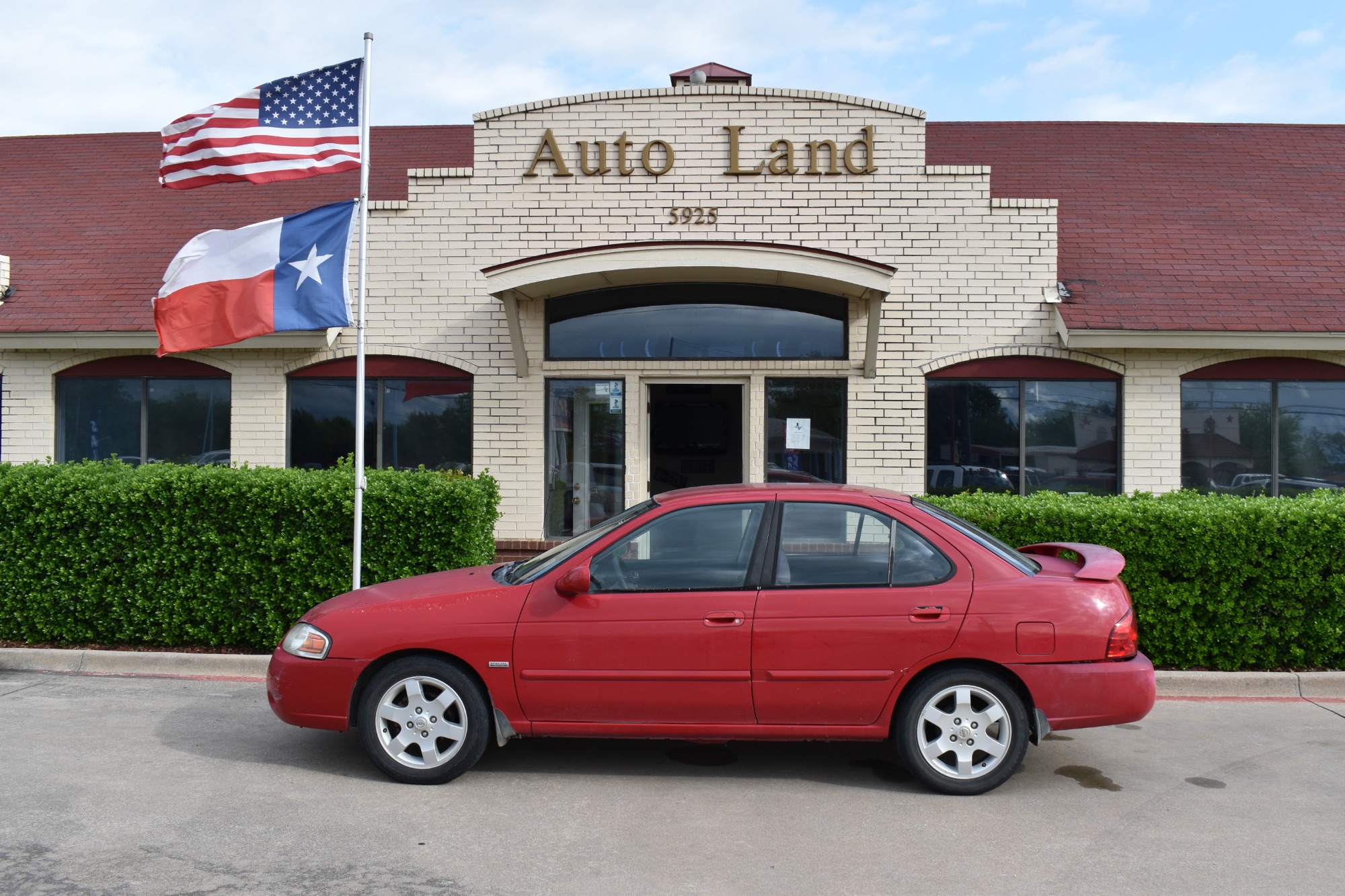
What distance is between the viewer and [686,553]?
5598mm

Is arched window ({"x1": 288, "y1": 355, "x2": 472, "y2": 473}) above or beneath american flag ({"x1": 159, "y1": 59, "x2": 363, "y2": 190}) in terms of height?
beneath

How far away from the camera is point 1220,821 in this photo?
502cm

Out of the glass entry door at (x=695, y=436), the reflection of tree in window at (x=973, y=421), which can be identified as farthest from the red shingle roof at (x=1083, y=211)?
the glass entry door at (x=695, y=436)

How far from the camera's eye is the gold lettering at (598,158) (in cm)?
1103

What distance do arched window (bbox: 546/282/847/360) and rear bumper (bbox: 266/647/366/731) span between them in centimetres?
594

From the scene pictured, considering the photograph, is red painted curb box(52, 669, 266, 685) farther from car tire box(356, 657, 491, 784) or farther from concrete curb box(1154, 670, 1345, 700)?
concrete curb box(1154, 670, 1345, 700)

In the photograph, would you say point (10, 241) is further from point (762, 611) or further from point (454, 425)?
point (762, 611)

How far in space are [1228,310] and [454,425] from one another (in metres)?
7.94

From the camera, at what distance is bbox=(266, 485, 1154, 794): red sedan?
210 inches

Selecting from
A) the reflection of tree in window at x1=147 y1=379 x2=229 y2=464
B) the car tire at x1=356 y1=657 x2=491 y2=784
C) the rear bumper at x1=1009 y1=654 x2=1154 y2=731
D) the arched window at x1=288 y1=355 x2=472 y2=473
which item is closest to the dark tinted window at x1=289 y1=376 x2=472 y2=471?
the arched window at x1=288 y1=355 x2=472 y2=473

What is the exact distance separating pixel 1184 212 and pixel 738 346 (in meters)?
5.81

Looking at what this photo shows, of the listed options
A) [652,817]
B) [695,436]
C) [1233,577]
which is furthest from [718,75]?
[652,817]

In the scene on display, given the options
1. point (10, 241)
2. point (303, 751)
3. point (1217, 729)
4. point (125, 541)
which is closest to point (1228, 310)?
point (1217, 729)

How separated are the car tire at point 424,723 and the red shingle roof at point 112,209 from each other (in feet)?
23.4
